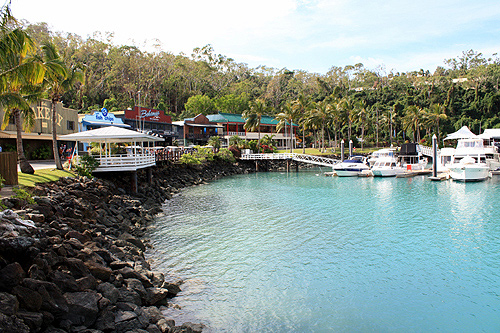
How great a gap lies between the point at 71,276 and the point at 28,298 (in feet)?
A: 5.54

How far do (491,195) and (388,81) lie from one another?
3673 inches

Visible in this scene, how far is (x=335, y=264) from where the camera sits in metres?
14.5

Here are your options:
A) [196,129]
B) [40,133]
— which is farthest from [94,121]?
[196,129]

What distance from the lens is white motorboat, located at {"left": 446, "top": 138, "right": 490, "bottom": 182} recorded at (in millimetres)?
38906

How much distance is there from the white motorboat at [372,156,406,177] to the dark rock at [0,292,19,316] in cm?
4302

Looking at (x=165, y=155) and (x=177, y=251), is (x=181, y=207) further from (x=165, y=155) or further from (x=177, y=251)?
(x=165, y=155)

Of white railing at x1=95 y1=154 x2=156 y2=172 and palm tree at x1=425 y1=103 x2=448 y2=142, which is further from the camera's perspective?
palm tree at x1=425 y1=103 x2=448 y2=142

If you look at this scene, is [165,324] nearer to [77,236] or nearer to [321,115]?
[77,236]

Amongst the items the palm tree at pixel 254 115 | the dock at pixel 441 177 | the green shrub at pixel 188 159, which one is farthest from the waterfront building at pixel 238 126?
the dock at pixel 441 177

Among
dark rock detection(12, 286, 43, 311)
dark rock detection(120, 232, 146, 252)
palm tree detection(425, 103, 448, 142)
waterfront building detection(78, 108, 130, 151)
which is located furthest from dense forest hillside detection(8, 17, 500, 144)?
dark rock detection(12, 286, 43, 311)

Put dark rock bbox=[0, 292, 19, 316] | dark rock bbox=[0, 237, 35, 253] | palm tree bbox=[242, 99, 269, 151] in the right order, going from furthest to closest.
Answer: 1. palm tree bbox=[242, 99, 269, 151]
2. dark rock bbox=[0, 237, 35, 253]
3. dark rock bbox=[0, 292, 19, 316]

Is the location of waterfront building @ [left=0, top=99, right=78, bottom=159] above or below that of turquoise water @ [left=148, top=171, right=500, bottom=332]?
above

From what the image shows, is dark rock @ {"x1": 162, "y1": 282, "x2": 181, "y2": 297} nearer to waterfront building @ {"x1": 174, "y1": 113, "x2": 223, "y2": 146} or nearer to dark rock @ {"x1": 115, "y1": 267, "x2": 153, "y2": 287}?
dark rock @ {"x1": 115, "y1": 267, "x2": 153, "y2": 287}

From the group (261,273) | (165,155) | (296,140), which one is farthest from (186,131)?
(261,273)
